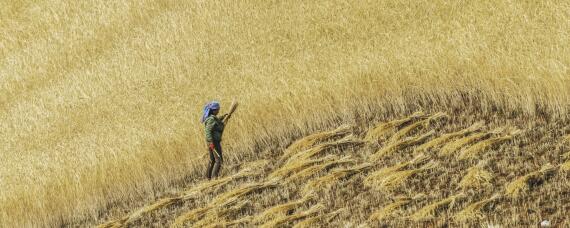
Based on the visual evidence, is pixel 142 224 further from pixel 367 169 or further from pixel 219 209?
pixel 367 169

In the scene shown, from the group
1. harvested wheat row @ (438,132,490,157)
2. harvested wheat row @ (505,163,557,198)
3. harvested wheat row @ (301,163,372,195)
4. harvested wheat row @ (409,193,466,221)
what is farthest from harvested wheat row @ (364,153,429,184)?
harvested wheat row @ (505,163,557,198)

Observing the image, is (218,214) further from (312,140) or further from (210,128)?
(312,140)

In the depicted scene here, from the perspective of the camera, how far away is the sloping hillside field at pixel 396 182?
11.0 metres

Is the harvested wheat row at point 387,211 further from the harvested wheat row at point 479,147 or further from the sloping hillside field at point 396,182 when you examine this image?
the harvested wheat row at point 479,147

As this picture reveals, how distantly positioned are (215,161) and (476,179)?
13.5 feet

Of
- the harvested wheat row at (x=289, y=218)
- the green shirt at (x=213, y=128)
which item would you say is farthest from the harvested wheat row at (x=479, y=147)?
the green shirt at (x=213, y=128)

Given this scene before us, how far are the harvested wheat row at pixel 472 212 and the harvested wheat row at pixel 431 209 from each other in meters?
0.28

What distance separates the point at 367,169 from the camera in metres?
13.0

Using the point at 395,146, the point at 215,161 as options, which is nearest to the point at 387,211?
the point at 395,146

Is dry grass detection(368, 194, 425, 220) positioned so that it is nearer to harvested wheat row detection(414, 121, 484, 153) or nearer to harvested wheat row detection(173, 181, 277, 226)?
harvested wheat row detection(414, 121, 484, 153)

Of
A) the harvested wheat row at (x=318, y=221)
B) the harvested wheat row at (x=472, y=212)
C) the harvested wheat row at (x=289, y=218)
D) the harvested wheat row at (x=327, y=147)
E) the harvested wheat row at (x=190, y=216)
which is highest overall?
the harvested wheat row at (x=327, y=147)

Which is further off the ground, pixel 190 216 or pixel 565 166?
pixel 190 216

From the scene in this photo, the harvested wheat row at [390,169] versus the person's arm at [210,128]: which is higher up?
the person's arm at [210,128]

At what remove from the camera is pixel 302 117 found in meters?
15.1
